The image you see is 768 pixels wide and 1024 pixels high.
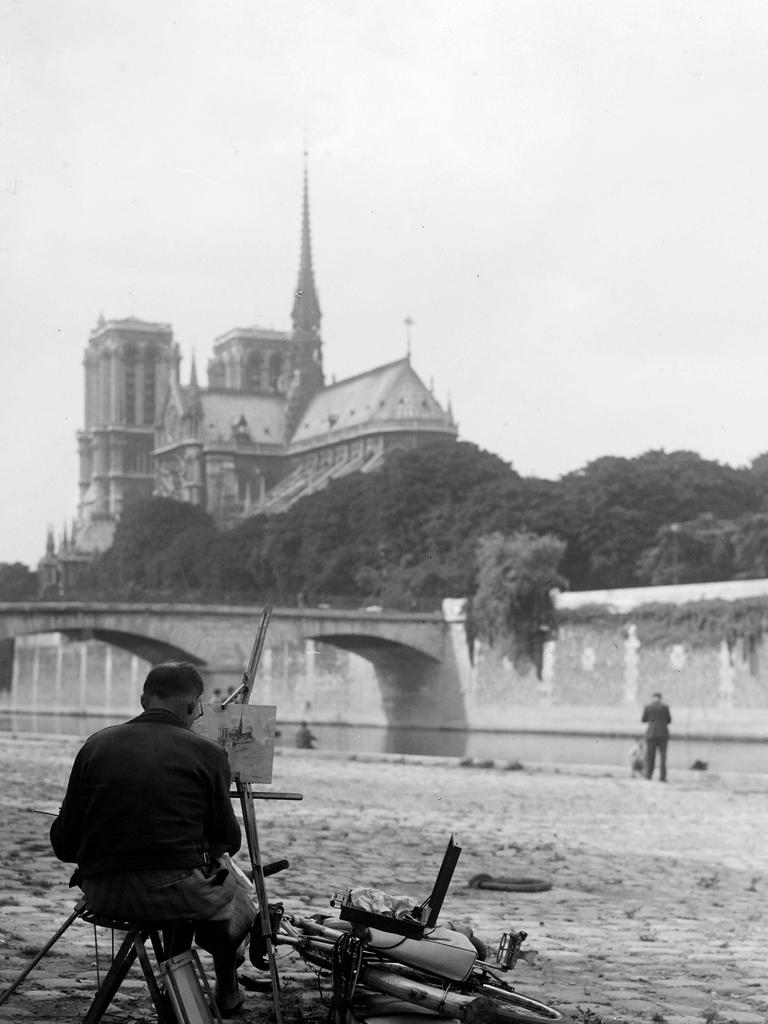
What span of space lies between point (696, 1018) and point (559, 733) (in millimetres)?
51998

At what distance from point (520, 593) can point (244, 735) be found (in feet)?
183

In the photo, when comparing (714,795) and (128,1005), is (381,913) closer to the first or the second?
(128,1005)

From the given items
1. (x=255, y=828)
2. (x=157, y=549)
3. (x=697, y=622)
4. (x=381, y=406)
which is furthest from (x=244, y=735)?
(x=381, y=406)

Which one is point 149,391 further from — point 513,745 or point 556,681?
point 513,745

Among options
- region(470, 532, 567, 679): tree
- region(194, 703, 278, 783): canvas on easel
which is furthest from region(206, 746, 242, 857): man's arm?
region(470, 532, 567, 679): tree

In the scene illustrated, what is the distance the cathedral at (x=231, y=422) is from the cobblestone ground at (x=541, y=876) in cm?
8898

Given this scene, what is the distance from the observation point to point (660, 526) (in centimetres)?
6800

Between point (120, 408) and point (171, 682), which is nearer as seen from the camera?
point (171, 682)

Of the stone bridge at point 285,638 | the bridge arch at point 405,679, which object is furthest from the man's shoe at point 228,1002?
the bridge arch at point 405,679

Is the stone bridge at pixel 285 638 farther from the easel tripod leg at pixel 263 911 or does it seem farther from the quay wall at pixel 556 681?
the easel tripod leg at pixel 263 911

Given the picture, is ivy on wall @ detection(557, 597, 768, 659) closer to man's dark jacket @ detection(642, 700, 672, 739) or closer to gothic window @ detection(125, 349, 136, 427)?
man's dark jacket @ detection(642, 700, 672, 739)

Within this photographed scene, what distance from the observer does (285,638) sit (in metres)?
60.0

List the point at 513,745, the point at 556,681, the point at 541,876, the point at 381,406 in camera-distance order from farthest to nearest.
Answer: the point at 381,406, the point at 556,681, the point at 513,745, the point at 541,876

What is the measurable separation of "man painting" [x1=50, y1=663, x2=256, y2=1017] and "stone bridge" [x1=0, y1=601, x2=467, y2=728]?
4813 cm
